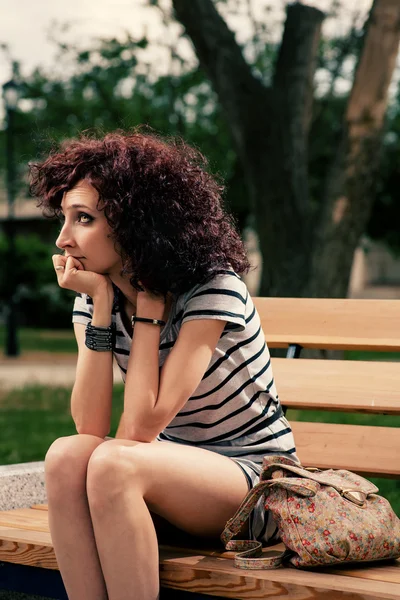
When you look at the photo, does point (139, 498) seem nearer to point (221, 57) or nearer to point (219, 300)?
point (219, 300)

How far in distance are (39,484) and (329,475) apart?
1472mm

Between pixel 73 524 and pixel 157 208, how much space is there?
3.01 feet

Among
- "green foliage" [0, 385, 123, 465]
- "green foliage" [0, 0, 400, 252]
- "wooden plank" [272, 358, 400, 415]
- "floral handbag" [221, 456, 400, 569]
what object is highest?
"green foliage" [0, 0, 400, 252]

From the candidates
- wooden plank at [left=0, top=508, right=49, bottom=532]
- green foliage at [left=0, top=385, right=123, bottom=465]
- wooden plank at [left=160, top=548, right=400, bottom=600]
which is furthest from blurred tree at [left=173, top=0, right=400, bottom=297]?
wooden plank at [left=160, top=548, right=400, bottom=600]

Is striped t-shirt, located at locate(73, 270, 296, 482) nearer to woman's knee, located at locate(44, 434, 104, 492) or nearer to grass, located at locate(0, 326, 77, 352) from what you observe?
woman's knee, located at locate(44, 434, 104, 492)

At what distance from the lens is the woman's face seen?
9.94ft

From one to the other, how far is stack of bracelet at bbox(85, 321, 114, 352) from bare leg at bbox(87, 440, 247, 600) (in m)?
0.36

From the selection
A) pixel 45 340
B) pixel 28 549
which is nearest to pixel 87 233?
pixel 28 549

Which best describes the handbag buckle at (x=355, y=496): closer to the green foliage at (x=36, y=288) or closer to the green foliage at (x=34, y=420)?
the green foliage at (x=34, y=420)

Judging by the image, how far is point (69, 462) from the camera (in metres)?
2.78

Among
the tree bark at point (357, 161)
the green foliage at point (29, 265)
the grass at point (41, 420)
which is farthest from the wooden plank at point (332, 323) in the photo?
the green foliage at point (29, 265)

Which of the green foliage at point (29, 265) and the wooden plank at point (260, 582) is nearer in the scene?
the wooden plank at point (260, 582)

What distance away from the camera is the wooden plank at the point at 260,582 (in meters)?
2.46

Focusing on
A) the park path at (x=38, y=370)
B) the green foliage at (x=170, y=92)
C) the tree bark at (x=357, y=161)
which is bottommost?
the park path at (x=38, y=370)
